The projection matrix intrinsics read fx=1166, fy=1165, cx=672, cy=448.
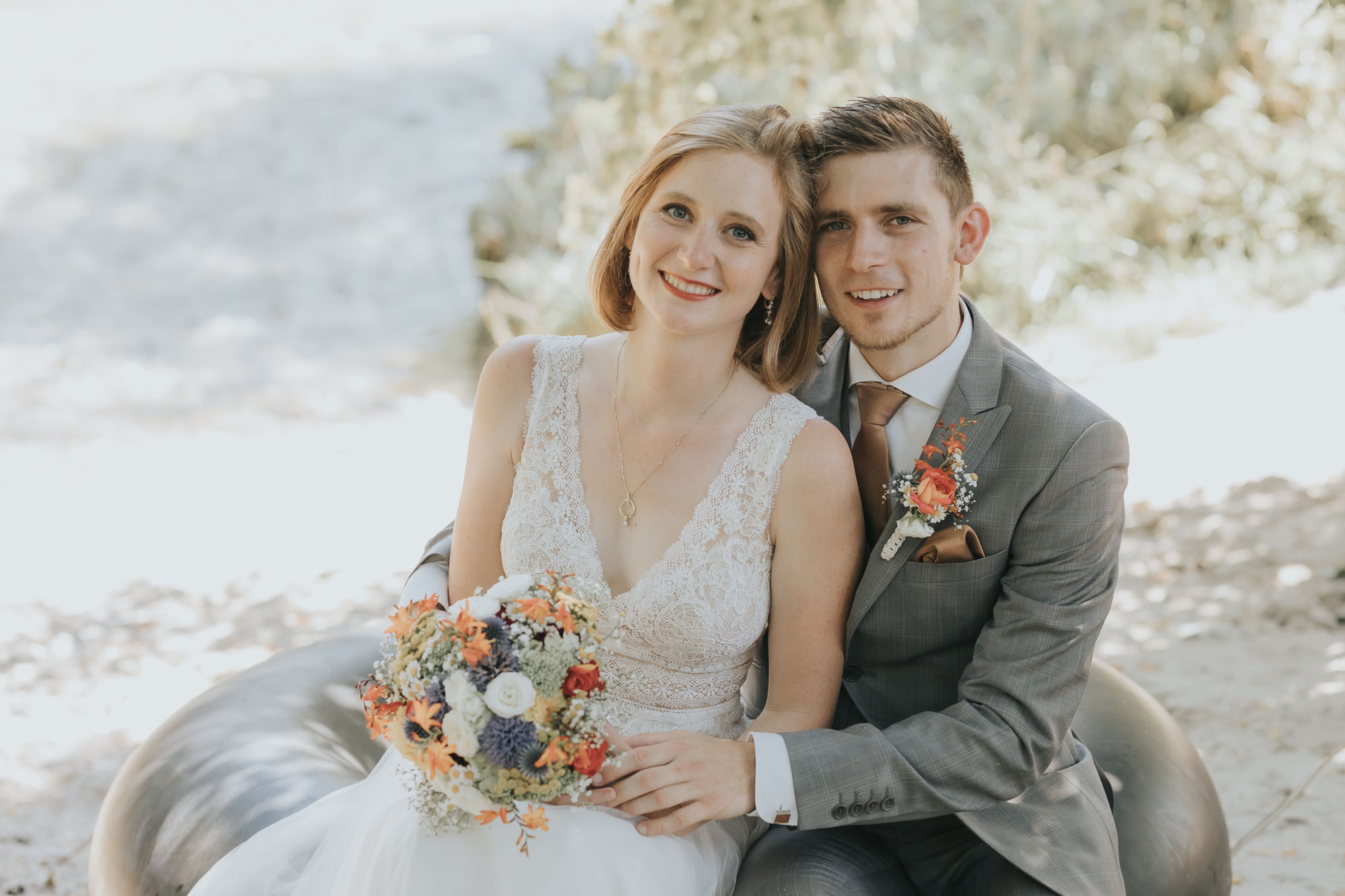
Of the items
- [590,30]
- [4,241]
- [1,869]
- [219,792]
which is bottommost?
[1,869]

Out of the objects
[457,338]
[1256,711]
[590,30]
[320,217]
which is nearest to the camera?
[1256,711]

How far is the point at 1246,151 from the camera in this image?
8.67m

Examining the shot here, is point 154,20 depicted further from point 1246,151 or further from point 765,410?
point 765,410

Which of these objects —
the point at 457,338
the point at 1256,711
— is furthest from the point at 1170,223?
the point at 457,338

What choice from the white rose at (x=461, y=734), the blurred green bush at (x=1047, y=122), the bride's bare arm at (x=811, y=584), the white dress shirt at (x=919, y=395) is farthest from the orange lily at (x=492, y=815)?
the blurred green bush at (x=1047, y=122)

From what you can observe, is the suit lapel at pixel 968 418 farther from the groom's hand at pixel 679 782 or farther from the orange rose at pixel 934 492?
the groom's hand at pixel 679 782

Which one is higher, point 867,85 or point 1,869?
point 867,85

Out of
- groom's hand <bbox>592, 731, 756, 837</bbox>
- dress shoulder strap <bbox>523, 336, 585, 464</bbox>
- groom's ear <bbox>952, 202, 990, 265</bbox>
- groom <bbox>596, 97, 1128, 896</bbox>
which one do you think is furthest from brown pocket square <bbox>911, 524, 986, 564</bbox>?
dress shoulder strap <bbox>523, 336, 585, 464</bbox>

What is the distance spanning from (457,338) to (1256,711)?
8.07 meters

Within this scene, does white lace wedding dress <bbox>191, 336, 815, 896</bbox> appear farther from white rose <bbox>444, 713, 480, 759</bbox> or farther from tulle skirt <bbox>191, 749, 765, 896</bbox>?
white rose <bbox>444, 713, 480, 759</bbox>

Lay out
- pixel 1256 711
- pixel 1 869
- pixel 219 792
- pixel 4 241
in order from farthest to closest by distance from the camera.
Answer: pixel 4 241 < pixel 1256 711 < pixel 1 869 < pixel 219 792

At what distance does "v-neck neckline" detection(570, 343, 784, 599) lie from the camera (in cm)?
271

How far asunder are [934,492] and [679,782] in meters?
0.78

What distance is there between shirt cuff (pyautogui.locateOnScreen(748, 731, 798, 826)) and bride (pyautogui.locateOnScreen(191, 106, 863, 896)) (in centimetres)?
3
